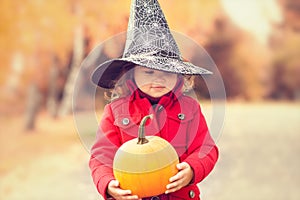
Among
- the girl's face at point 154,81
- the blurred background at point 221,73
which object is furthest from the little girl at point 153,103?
the blurred background at point 221,73

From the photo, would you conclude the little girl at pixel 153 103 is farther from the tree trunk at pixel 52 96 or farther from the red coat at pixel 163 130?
the tree trunk at pixel 52 96

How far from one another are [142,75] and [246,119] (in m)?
2.85

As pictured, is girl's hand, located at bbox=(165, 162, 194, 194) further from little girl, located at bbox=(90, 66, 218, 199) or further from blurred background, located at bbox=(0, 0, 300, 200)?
blurred background, located at bbox=(0, 0, 300, 200)

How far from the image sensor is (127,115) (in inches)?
54.8

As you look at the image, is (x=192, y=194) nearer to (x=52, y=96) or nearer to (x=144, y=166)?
(x=144, y=166)

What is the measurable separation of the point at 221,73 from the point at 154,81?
9.03 ft

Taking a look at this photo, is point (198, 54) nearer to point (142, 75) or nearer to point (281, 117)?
point (142, 75)

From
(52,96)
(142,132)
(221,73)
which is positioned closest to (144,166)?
(142,132)

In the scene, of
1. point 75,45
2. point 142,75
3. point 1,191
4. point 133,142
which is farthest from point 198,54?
point 1,191

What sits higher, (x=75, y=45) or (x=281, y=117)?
(x=75, y=45)

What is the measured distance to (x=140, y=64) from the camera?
134cm

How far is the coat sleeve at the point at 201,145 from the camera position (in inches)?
54.2

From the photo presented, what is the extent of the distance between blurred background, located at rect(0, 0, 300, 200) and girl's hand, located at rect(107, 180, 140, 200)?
2.67 meters

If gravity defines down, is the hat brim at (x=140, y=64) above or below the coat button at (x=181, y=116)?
above
